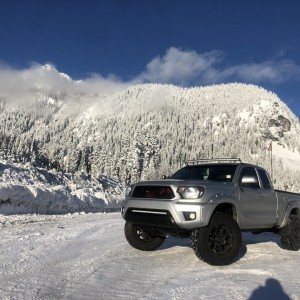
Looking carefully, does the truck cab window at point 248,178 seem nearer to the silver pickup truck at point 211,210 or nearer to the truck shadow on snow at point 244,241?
the silver pickup truck at point 211,210

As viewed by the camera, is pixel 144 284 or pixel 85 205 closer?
pixel 144 284

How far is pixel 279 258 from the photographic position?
758 centimetres

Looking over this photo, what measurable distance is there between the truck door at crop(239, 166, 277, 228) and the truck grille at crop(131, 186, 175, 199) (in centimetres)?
159

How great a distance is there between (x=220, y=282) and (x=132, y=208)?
244 centimetres

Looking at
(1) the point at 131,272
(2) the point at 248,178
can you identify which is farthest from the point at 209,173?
(1) the point at 131,272

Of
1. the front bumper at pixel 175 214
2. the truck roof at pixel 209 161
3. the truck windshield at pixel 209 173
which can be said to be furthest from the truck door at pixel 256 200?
the front bumper at pixel 175 214

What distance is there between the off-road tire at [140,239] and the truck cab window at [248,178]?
214 centimetres

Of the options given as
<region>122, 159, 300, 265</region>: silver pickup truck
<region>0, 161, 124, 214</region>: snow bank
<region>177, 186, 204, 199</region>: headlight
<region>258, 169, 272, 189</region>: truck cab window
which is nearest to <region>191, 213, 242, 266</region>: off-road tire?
<region>122, 159, 300, 265</region>: silver pickup truck

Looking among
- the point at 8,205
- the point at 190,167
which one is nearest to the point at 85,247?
the point at 190,167

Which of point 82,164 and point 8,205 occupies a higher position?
point 82,164

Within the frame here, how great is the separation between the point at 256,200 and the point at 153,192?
2275mm

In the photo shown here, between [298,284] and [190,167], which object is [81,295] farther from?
[190,167]

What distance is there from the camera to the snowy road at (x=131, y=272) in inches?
194

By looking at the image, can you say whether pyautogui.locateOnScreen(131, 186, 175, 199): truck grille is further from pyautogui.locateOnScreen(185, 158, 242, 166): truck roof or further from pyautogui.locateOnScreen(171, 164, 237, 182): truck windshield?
pyautogui.locateOnScreen(185, 158, 242, 166): truck roof
